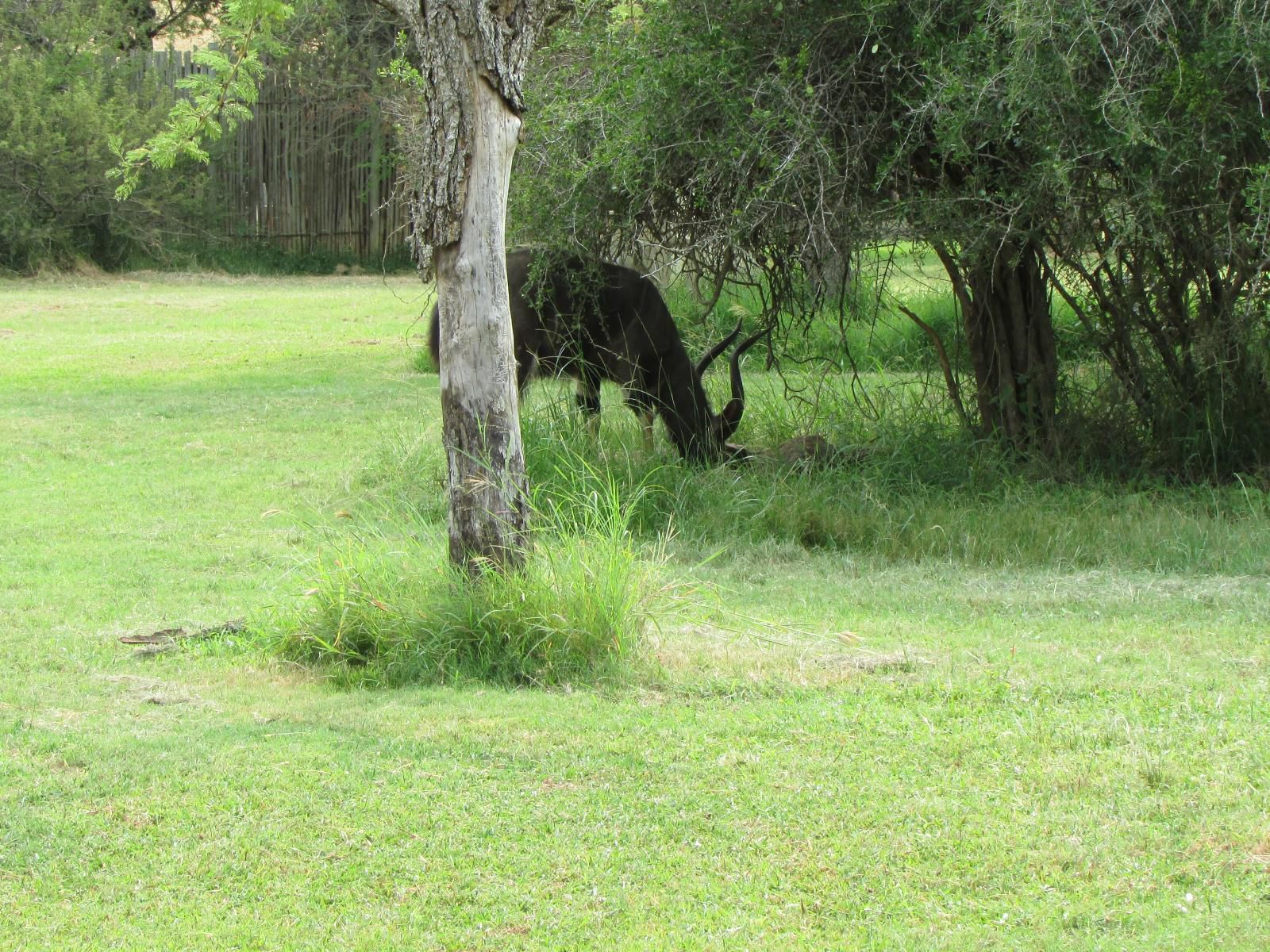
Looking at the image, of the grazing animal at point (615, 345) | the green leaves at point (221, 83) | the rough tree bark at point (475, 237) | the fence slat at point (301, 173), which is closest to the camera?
the rough tree bark at point (475, 237)

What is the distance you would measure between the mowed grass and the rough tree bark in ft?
2.72

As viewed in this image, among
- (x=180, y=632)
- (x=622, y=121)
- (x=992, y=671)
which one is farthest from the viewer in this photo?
(x=622, y=121)

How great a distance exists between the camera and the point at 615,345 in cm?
1109

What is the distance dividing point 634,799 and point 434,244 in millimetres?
2553

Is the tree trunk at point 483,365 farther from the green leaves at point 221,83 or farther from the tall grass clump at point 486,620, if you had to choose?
the green leaves at point 221,83

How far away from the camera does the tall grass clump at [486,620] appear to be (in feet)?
18.7

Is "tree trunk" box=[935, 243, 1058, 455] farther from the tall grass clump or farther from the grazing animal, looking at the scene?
the tall grass clump

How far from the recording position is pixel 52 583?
23.4ft

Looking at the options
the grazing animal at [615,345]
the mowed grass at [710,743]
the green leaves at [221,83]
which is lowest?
the mowed grass at [710,743]

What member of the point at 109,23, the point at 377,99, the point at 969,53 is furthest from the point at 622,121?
the point at 109,23

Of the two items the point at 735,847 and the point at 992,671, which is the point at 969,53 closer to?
the point at 992,671

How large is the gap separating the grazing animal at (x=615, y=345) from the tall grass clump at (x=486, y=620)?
4.25 meters

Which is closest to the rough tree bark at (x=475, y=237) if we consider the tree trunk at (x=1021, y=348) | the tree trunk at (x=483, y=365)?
the tree trunk at (x=483, y=365)

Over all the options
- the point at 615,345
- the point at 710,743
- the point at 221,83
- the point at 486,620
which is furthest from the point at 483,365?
the point at 615,345
